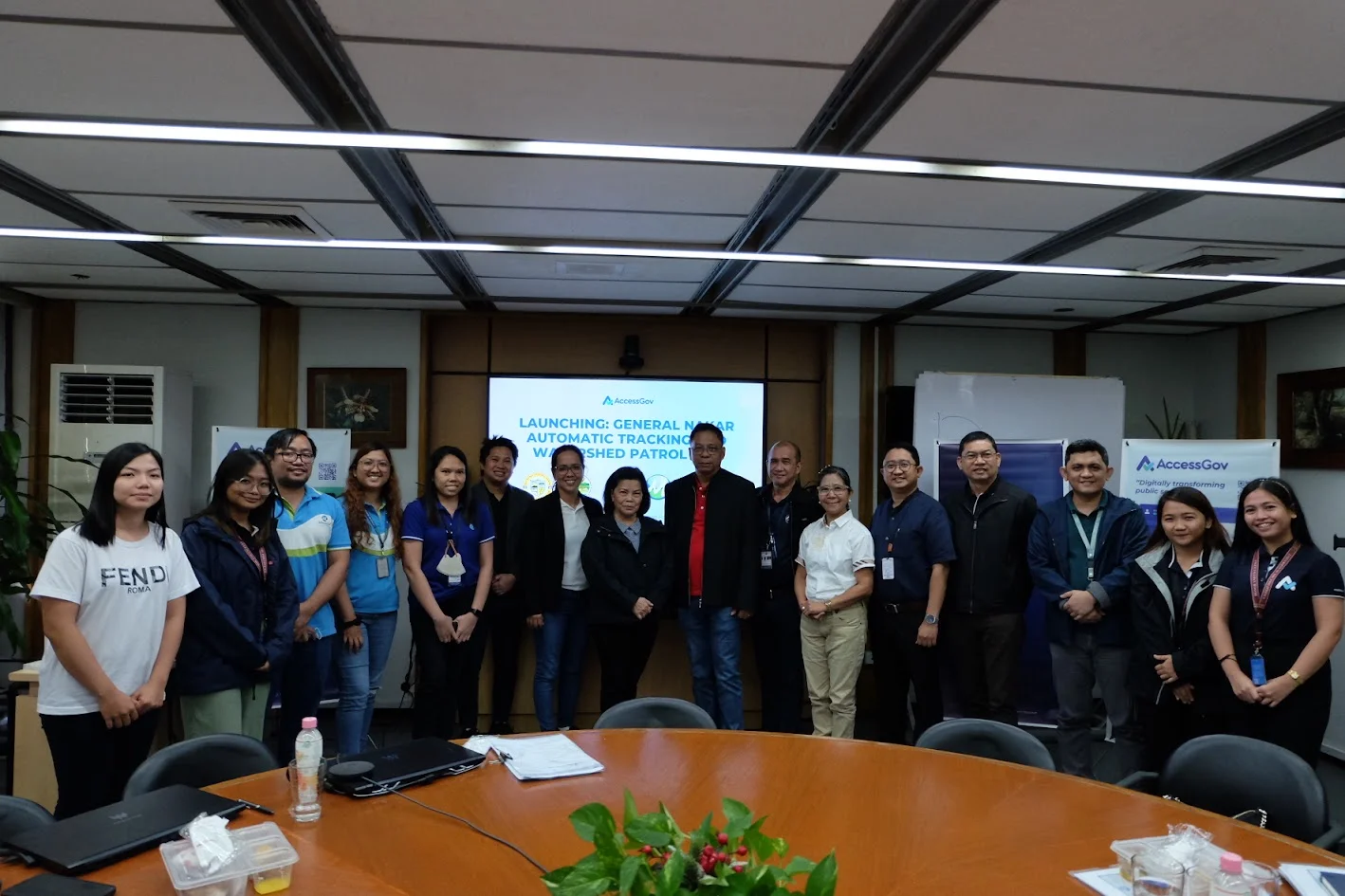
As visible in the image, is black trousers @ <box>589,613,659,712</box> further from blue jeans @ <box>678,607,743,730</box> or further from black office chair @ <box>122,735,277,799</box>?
black office chair @ <box>122,735,277,799</box>

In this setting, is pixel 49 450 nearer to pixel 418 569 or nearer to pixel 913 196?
pixel 418 569

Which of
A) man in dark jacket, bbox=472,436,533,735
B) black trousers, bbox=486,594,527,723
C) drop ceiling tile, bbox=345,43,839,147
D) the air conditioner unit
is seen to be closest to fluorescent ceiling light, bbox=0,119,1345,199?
drop ceiling tile, bbox=345,43,839,147

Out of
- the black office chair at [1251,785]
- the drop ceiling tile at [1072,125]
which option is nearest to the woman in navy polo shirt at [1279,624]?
the black office chair at [1251,785]

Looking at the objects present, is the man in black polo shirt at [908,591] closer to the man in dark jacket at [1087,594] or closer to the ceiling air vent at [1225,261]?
the man in dark jacket at [1087,594]

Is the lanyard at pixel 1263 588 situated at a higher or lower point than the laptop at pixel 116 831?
higher

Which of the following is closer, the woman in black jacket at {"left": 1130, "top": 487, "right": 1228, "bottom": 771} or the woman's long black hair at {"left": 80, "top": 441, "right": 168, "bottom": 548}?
the woman's long black hair at {"left": 80, "top": 441, "right": 168, "bottom": 548}

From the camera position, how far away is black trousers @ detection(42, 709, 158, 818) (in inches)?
97.6

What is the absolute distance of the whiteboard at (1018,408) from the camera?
5.38 m

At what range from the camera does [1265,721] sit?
2.92 metres

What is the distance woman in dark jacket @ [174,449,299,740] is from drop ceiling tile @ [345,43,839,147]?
56.5 inches

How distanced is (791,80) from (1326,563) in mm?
2452

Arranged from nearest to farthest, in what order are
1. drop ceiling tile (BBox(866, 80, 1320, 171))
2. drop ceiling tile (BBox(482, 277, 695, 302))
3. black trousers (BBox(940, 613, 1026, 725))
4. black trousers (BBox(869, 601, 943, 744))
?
drop ceiling tile (BBox(866, 80, 1320, 171))
black trousers (BBox(940, 613, 1026, 725))
black trousers (BBox(869, 601, 943, 744))
drop ceiling tile (BBox(482, 277, 695, 302))

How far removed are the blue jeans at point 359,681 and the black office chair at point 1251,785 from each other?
295 centimetres

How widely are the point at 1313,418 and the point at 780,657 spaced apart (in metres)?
3.59
